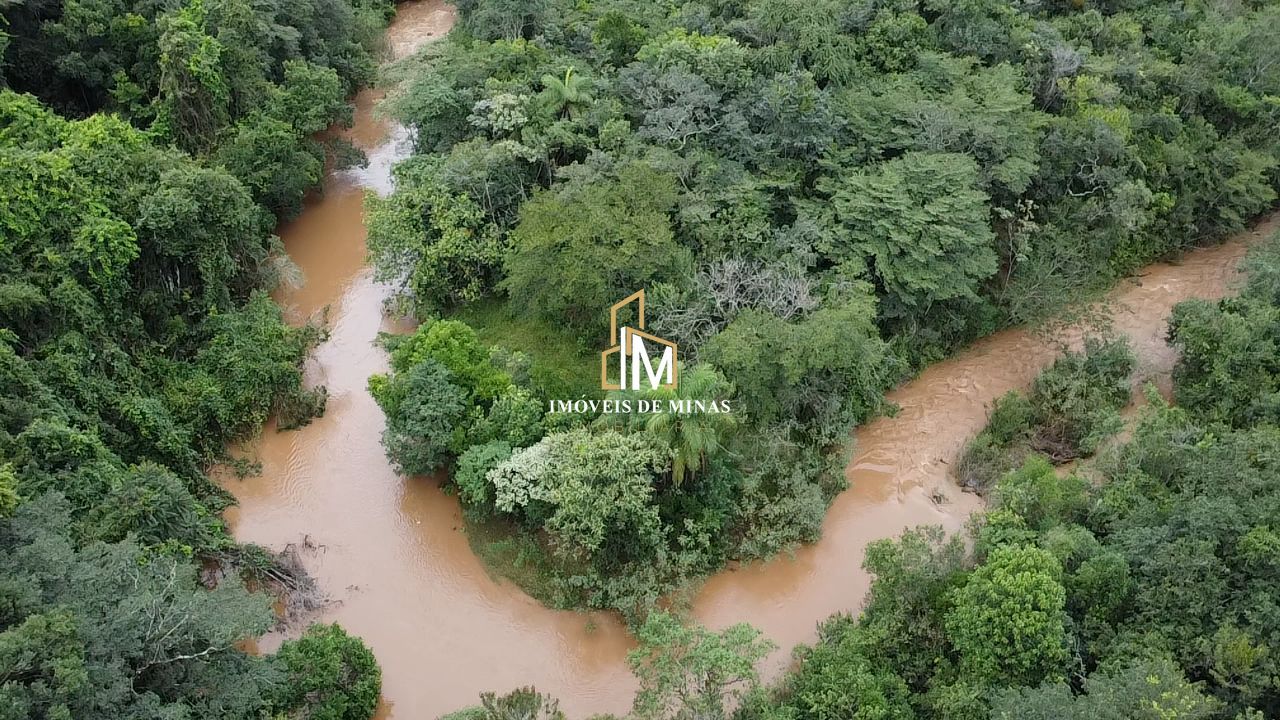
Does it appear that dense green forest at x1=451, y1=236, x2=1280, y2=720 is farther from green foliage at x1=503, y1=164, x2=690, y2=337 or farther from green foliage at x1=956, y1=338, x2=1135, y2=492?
green foliage at x1=503, y1=164, x2=690, y2=337

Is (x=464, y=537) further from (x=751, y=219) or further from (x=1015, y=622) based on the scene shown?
(x=1015, y=622)

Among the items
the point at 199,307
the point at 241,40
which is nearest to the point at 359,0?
the point at 241,40

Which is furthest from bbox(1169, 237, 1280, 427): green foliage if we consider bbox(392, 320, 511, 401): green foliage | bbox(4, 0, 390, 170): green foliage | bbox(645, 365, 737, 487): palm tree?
bbox(4, 0, 390, 170): green foliage

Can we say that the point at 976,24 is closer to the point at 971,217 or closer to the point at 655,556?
the point at 971,217

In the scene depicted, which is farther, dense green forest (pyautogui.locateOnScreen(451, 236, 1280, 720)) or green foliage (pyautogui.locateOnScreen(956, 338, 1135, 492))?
green foliage (pyautogui.locateOnScreen(956, 338, 1135, 492))

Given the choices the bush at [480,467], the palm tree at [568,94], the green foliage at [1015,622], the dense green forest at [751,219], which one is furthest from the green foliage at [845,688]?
the palm tree at [568,94]

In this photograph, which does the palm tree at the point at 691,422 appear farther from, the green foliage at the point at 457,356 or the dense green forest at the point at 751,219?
the green foliage at the point at 457,356
